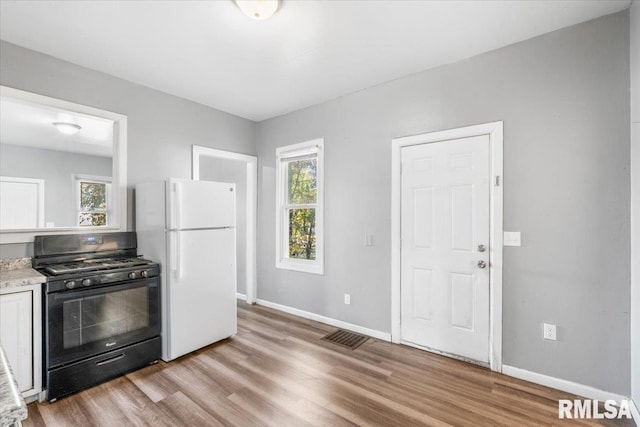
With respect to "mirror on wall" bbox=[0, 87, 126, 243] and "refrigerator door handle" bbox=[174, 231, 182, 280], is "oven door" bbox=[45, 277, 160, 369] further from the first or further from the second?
"mirror on wall" bbox=[0, 87, 126, 243]

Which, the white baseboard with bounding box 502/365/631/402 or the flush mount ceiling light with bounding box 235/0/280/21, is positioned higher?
the flush mount ceiling light with bounding box 235/0/280/21

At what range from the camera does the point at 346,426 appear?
1900mm

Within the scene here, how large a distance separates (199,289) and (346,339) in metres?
1.62

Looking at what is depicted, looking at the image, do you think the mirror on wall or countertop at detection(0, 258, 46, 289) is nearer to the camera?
countertop at detection(0, 258, 46, 289)

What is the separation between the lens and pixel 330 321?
143 inches

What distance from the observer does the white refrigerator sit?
2.77m

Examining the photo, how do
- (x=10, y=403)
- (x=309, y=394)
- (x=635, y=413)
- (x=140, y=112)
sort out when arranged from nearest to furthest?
(x=10, y=403) → (x=635, y=413) → (x=309, y=394) → (x=140, y=112)

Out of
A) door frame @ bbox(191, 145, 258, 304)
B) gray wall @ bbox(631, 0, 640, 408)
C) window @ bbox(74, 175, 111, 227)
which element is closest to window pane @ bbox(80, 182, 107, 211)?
window @ bbox(74, 175, 111, 227)

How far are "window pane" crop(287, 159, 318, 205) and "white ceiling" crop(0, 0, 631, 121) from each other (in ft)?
3.75

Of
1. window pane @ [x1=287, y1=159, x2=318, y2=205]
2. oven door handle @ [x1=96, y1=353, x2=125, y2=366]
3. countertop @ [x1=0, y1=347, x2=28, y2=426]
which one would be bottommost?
oven door handle @ [x1=96, y1=353, x2=125, y2=366]

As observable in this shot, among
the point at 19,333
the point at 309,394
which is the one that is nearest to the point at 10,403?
the point at 309,394

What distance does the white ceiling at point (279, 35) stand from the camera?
205 centimetres

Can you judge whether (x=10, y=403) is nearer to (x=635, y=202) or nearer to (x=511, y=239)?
(x=511, y=239)

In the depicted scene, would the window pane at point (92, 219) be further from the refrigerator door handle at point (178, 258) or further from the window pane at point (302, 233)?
the window pane at point (302, 233)
